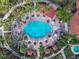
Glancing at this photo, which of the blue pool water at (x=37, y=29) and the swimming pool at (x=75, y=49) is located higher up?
the blue pool water at (x=37, y=29)

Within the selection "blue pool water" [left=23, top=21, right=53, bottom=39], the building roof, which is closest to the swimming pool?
the building roof

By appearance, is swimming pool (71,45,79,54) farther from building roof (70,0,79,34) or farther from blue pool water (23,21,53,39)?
blue pool water (23,21,53,39)

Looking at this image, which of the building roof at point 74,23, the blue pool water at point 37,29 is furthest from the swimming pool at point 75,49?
the blue pool water at point 37,29

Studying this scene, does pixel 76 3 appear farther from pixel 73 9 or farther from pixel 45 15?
pixel 45 15

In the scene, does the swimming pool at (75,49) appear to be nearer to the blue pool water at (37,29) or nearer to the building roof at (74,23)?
the building roof at (74,23)

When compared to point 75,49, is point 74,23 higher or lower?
higher

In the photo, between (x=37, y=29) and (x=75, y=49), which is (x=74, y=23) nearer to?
(x=75, y=49)

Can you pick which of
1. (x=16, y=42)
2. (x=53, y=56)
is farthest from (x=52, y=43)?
(x=16, y=42)

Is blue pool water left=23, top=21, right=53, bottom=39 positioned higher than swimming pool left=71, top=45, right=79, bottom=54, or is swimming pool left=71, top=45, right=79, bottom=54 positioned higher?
blue pool water left=23, top=21, right=53, bottom=39

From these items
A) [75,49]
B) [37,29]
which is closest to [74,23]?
[75,49]
